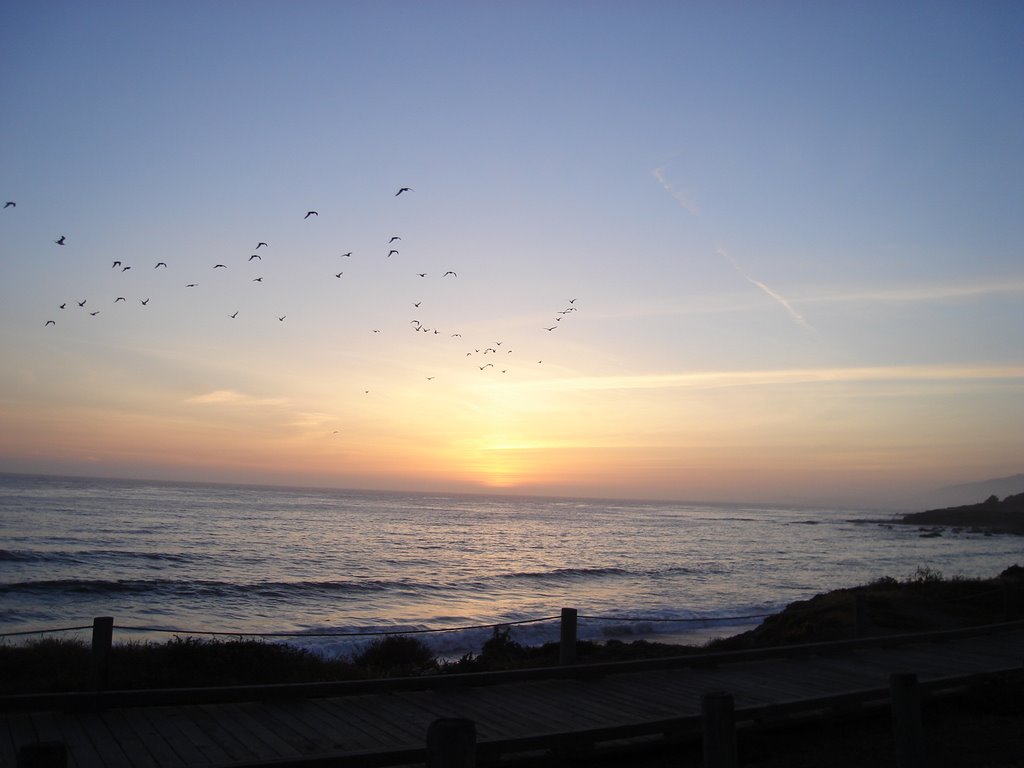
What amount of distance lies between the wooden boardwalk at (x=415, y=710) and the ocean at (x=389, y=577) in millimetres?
1079

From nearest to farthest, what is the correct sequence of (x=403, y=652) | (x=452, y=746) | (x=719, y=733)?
(x=452, y=746)
(x=719, y=733)
(x=403, y=652)

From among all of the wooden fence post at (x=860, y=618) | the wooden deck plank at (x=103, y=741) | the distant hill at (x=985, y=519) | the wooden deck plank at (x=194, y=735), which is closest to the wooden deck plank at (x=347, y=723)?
the wooden deck plank at (x=194, y=735)

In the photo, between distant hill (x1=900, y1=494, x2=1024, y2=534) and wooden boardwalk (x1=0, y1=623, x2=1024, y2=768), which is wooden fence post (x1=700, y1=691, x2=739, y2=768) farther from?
distant hill (x1=900, y1=494, x2=1024, y2=534)

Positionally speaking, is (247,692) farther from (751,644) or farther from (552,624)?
(552,624)

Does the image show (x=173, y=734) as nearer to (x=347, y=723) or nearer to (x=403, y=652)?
(x=347, y=723)

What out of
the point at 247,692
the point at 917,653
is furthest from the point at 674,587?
the point at 247,692

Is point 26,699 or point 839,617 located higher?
point 26,699

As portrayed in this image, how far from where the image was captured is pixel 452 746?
4.02 meters

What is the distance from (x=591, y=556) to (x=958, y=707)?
1744 inches

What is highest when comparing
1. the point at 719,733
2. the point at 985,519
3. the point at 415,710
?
the point at 719,733

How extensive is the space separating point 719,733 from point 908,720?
7.13ft

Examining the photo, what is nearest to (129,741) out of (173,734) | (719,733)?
(173,734)

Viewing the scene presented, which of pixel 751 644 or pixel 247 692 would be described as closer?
pixel 247 692

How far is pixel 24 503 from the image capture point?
77.1m
